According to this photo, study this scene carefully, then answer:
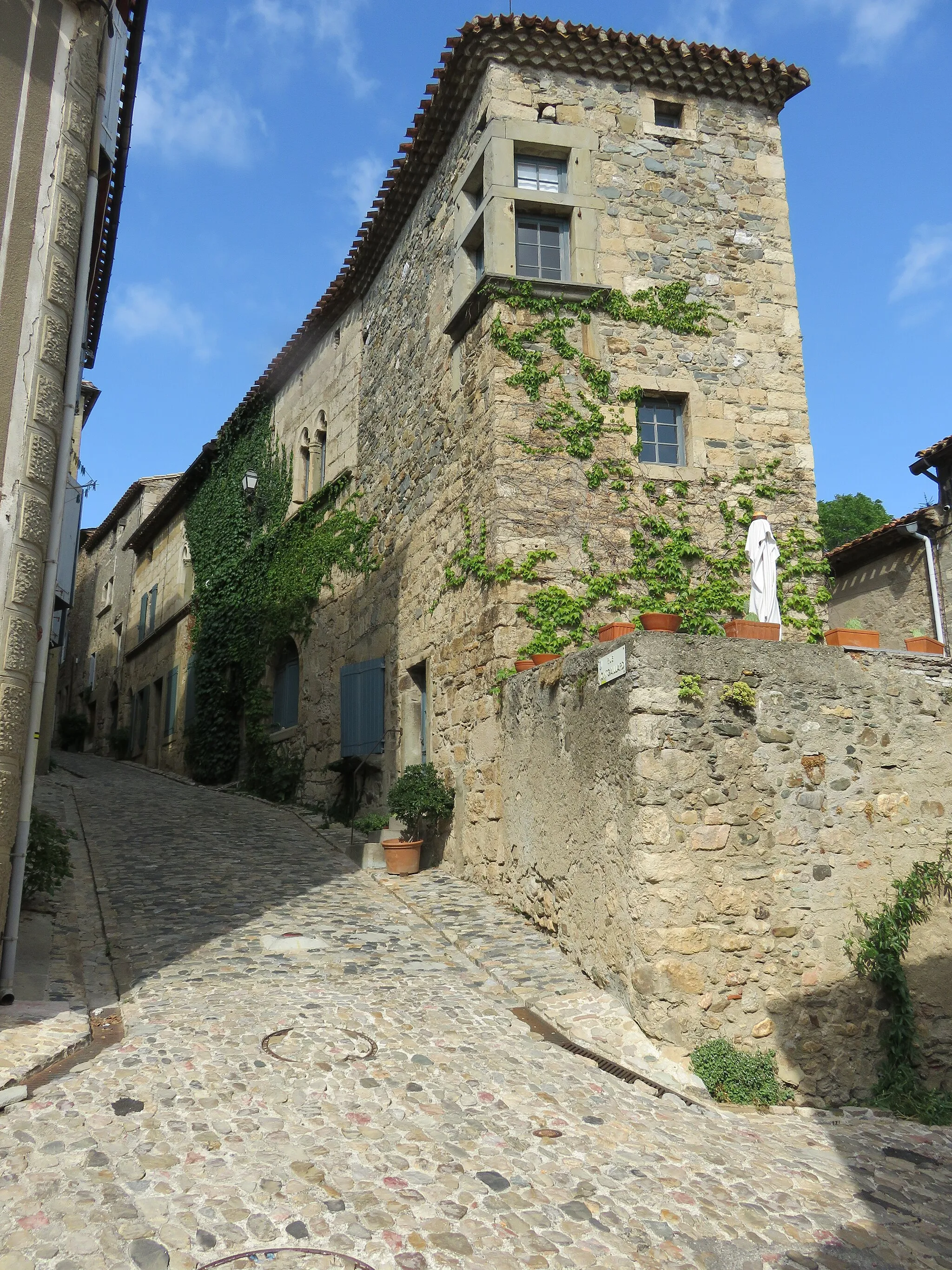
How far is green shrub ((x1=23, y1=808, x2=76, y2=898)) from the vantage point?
6.40 m

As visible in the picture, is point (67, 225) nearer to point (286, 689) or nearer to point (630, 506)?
point (630, 506)

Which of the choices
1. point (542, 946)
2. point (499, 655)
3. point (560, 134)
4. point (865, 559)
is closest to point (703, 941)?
point (542, 946)

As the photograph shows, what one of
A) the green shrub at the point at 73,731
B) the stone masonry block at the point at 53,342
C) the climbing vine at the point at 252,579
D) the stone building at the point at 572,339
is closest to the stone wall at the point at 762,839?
the stone building at the point at 572,339

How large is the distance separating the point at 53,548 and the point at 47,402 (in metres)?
0.86

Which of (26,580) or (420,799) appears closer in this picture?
(26,580)

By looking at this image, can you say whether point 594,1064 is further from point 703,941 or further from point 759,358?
point 759,358

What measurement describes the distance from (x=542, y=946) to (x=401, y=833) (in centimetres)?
329

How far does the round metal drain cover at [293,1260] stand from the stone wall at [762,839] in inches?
110

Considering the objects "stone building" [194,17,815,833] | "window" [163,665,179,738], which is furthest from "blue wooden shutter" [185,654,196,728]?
"stone building" [194,17,815,833]

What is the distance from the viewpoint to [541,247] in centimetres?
1030

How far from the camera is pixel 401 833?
10.4 metres

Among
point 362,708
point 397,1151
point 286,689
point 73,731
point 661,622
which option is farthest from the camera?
point 73,731

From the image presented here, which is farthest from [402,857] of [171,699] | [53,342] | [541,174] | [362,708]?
[171,699]

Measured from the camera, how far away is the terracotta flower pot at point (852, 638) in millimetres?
7020
